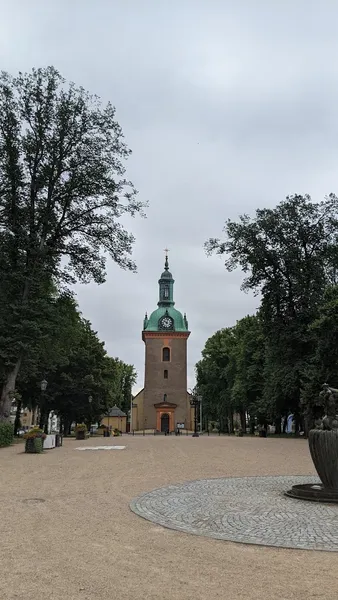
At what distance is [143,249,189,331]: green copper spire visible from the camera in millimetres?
75188

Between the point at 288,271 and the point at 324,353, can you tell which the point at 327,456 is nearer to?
the point at 324,353

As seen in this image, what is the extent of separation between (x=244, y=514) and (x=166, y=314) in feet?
222

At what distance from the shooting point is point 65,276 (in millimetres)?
27938

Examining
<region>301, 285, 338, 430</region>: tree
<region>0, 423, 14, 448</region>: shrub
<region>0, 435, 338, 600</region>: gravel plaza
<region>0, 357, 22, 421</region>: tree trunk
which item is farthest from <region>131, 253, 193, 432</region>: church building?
<region>0, 435, 338, 600</region>: gravel plaza

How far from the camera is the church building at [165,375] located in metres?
71.9

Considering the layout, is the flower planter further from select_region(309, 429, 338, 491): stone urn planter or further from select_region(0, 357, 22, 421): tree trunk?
select_region(309, 429, 338, 491): stone urn planter

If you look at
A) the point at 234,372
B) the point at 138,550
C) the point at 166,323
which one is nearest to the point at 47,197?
the point at 138,550

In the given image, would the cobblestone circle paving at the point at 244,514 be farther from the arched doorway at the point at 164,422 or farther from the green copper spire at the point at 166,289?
the green copper spire at the point at 166,289

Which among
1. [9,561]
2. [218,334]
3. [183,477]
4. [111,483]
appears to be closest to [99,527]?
[9,561]

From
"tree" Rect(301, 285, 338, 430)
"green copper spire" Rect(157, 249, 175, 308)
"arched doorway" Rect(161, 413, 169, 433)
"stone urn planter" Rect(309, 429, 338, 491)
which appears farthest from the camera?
"green copper spire" Rect(157, 249, 175, 308)

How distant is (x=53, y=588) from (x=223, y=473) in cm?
1020

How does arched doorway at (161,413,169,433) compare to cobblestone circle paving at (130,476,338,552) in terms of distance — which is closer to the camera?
cobblestone circle paving at (130,476,338,552)

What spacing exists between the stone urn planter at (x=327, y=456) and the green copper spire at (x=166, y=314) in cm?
6460

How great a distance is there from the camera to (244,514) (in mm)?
8242
